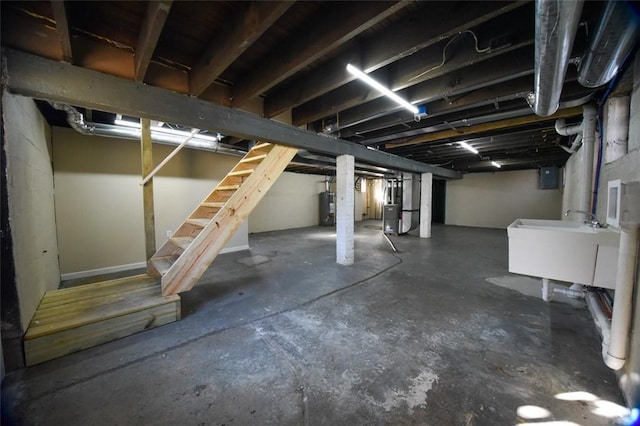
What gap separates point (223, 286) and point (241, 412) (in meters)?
2.13

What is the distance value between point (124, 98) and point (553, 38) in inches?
113

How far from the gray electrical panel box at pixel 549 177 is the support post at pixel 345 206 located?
25.1 ft

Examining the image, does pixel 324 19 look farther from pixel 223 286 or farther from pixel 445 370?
pixel 223 286

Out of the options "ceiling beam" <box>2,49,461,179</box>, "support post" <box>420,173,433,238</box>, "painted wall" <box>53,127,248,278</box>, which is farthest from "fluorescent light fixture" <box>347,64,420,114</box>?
"support post" <box>420,173,433,238</box>

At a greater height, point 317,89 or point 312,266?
point 317,89

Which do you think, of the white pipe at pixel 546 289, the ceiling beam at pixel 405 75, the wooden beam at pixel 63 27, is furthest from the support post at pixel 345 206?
the wooden beam at pixel 63 27

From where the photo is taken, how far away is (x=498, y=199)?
9.04 metres

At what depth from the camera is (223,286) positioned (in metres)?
3.24

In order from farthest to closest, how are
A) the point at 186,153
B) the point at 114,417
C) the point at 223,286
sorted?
the point at 186,153 → the point at 223,286 → the point at 114,417

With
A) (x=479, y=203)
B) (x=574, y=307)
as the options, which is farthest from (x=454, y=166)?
(x=574, y=307)

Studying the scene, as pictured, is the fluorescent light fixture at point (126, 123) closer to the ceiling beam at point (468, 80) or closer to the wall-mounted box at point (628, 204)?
the ceiling beam at point (468, 80)

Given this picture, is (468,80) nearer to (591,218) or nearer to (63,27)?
(591,218)

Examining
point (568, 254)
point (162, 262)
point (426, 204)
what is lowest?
point (162, 262)

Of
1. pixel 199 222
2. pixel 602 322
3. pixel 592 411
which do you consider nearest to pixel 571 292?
pixel 602 322
